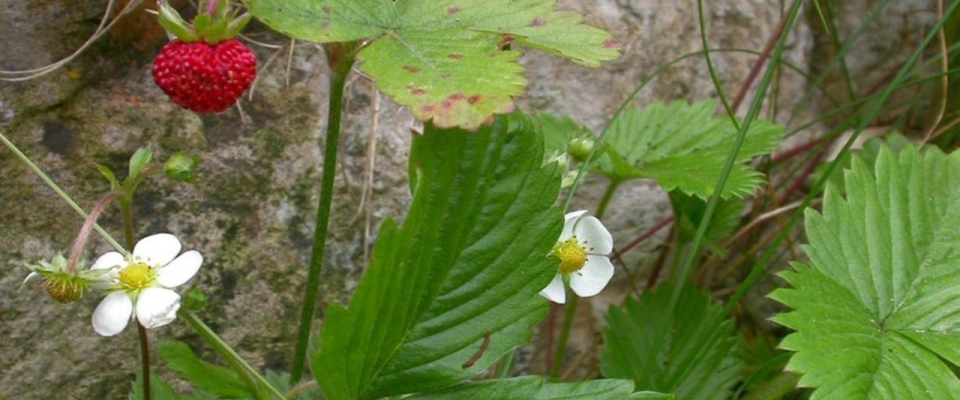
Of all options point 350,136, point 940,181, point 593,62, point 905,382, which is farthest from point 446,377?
point 940,181

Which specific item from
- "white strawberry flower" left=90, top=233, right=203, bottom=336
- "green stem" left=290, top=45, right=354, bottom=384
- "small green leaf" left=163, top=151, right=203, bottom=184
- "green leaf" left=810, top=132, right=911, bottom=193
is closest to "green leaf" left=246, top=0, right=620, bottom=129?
"green stem" left=290, top=45, right=354, bottom=384

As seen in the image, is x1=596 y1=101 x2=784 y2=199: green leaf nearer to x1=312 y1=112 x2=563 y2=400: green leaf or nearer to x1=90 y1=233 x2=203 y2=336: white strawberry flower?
x1=312 y1=112 x2=563 y2=400: green leaf

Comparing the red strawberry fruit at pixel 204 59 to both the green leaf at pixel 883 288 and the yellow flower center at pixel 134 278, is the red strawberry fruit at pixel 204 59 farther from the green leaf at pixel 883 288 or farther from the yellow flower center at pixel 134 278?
the green leaf at pixel 883 288

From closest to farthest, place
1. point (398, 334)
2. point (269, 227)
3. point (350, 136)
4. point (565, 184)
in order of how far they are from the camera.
A: 1. point (398, 334)
2. point (565, 184)
3. point (269, 227)
4. point (350, 136)

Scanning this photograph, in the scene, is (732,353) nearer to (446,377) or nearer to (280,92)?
(446,377)

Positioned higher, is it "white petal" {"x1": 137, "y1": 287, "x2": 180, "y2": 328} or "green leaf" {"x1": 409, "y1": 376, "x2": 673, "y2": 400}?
"green leaf" {"x1": 409, "y1": 376, "x2": 673, "y2": 400}

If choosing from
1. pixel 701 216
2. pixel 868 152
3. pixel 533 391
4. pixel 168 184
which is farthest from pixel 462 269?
pixel 868 152
